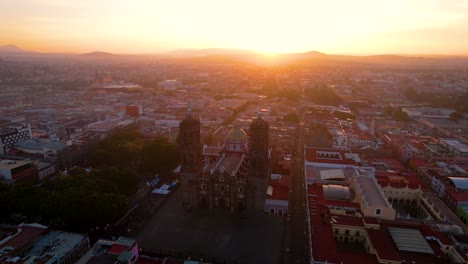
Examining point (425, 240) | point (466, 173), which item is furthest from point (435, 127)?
point (425, 240)

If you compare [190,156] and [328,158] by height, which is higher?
[190,156]

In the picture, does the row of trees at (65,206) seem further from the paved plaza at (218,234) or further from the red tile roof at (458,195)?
the red tile roof at (458,195)

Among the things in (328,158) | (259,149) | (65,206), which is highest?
(259,149)

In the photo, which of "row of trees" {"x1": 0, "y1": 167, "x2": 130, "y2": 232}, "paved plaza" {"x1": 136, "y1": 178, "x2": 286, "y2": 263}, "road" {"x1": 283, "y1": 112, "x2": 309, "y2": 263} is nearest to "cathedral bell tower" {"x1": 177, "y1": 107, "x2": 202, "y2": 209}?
"paved plaza" {"x1": 136, "y1": 178, "x2": 286, "y2": 263}

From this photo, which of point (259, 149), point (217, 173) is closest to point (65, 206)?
point (217, 173)

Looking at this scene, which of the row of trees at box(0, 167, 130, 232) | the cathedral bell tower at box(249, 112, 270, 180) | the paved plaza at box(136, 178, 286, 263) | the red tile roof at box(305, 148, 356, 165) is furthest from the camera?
the red tile roof at box(305, 148, 356, 165)

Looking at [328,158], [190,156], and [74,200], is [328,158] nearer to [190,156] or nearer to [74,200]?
[190,156]

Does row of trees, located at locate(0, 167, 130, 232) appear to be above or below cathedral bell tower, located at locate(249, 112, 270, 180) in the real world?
below

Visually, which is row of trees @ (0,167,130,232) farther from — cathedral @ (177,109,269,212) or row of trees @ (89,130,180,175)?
row of trees @ (89,130,180,175)
